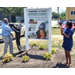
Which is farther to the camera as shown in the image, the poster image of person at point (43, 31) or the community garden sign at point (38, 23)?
the poster image of person at point (43, 31)

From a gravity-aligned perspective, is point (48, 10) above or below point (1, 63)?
above

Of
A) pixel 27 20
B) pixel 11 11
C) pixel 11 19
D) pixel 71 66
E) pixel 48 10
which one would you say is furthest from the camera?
pixel 11 19

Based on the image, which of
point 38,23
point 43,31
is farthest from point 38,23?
point 43,31

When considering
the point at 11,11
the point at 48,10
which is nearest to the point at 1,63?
the point at 48,10

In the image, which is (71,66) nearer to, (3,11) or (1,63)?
(1,63)

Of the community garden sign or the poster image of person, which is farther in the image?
the poster image of person

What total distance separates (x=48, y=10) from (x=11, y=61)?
2.75 m

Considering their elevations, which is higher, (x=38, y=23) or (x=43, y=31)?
(x=38, y=23)

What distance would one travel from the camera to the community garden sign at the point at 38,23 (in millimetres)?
5141

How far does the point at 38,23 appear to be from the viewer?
5320 mm

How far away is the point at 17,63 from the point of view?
4562 millimetres

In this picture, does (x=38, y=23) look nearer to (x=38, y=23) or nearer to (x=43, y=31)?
(x=38, y=23)

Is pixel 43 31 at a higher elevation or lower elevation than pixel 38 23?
lower

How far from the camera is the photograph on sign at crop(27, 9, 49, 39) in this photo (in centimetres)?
516
